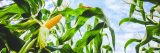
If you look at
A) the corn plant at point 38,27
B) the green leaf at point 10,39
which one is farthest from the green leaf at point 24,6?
the green leaf at point 10,39

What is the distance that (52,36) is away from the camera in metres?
1.63

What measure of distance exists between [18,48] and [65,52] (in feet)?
0.59

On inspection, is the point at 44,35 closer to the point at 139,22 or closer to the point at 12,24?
the point at 12,24

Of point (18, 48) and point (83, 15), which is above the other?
point (83, 15)

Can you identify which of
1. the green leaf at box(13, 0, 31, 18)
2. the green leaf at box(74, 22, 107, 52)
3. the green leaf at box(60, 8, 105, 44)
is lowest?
the green leaf at box(74, 22, 107, 52)

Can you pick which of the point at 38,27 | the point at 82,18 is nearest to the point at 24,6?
the point at 38,27

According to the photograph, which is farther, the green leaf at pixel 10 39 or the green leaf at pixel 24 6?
the green leaf at pixel 24 6

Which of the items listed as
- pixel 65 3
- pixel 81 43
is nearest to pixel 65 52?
pixel 81 43

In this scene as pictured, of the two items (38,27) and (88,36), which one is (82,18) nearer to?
(88,36)

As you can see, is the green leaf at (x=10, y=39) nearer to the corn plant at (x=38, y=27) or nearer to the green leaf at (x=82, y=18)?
the corn plant at (x=38, y=27)

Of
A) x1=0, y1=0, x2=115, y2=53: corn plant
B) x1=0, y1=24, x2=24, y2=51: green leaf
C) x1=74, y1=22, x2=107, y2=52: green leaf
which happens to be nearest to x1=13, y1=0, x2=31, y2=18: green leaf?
x1=0, y1=0, x2=115, y2=53: corn plant

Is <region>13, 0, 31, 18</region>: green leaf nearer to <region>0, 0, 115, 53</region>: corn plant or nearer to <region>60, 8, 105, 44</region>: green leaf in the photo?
<region>0, 0, 115, 53</region>: corn plant

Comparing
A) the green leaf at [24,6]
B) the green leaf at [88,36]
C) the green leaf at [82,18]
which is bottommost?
the green leaf at [88,36]

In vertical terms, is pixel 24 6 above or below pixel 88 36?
above
